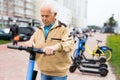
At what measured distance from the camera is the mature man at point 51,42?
3537 millimetres

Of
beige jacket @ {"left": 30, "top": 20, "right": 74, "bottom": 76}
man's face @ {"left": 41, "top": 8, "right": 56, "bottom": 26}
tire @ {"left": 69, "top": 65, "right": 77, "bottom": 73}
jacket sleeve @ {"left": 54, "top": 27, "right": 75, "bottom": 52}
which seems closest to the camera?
jacket sleeve @ {"left": 54, "top": 27, "right": 75, "bottom": 52}

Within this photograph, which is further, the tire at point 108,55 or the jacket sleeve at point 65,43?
the tire at point 108,55

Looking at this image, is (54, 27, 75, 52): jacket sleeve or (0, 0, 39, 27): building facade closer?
(54, 27, 75, 52): jacket sleeve

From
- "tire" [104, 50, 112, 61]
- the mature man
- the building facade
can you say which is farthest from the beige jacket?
the building facade

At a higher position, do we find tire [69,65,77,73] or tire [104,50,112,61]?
tire [69,65,77,73]

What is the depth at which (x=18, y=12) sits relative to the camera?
9275cm

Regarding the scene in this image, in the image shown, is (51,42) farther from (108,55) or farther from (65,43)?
(108,55)

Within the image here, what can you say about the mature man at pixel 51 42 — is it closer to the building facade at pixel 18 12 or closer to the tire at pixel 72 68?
the tire at pixel 72 68

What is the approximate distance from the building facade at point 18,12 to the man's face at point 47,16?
70.0 m

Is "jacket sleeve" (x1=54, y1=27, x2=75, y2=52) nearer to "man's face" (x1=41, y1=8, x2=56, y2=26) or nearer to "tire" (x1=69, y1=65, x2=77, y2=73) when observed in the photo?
"man's face" (x1=41, y1=8, x2=56, y2=26)

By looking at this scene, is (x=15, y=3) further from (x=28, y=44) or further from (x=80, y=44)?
(x=28, y=44)

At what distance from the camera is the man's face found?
3.49 meters

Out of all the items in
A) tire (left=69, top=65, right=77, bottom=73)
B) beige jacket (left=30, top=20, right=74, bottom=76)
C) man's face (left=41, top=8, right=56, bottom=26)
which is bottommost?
tire (left=69, top=65, right=77, bottom=73)

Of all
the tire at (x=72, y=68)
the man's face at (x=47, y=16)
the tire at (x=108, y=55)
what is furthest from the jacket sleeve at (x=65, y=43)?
the tire at (x=108, y=55)
